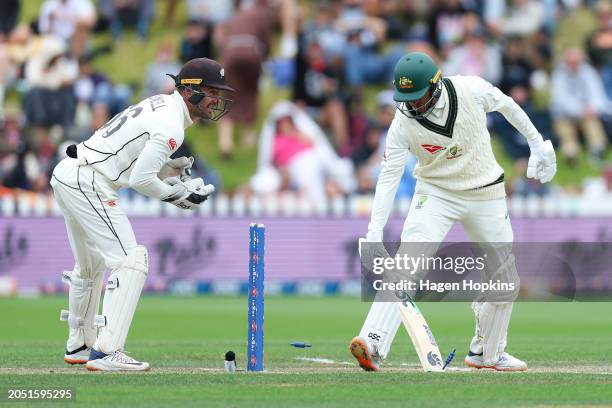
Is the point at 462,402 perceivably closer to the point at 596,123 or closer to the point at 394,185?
the point at 394,185

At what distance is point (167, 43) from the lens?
25.8 m

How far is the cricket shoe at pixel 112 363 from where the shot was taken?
33.7 feet

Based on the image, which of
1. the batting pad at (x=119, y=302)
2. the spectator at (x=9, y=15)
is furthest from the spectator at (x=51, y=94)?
the batting pad at (x=119, y=302)

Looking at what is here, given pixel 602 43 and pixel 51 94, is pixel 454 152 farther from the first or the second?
pixel 602 43

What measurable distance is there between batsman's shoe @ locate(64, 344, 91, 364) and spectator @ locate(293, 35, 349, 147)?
1352 cm

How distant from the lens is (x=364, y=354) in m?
10.3

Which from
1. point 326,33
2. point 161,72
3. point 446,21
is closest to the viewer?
point 161,72

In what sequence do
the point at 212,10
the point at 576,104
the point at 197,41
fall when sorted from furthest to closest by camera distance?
the point at 212,10 → the point at 576,104 → the point at 197,41

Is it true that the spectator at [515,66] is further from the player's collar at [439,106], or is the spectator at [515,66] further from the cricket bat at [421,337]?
the cricket bat at [421,337]

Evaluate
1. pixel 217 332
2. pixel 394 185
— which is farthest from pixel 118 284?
pixel 217 332

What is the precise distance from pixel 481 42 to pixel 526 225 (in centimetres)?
426

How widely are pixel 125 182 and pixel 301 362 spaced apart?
205 centimetres

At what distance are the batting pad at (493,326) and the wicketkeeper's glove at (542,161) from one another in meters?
1.07

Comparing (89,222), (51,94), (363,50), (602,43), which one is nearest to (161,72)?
(51,94)
